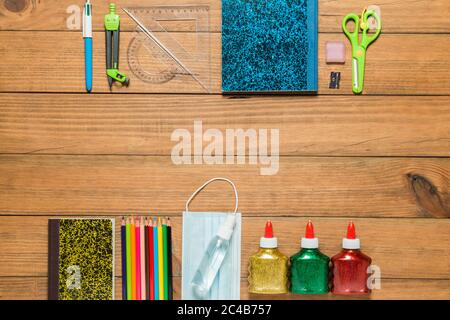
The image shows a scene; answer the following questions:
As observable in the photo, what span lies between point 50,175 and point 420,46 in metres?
0.66

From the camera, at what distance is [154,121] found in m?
1.12

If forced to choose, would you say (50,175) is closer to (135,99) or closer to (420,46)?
(135,99)

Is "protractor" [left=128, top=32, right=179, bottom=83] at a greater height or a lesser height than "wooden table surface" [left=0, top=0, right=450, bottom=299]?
greater

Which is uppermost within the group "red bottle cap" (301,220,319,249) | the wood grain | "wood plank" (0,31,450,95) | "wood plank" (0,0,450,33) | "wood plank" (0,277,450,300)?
"wood plank" (0,0,450,33)

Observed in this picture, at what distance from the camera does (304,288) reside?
3.55 feet

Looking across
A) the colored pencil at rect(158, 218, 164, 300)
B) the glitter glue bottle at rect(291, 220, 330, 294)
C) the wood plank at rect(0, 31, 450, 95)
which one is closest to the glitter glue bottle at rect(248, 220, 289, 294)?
the glitter glue bottle at rect(291, 220, 330, 294)

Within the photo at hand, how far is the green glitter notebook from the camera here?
1.11m

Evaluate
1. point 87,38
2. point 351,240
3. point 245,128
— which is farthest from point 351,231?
point 87,38

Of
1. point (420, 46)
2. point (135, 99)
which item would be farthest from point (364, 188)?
point (135, 99)

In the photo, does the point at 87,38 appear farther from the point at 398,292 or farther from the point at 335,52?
the point at 398,292

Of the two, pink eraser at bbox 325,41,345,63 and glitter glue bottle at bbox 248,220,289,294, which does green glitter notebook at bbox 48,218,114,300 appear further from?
pink eraser at bbox 325,41,345,63

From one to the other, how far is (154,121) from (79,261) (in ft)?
Result: 0.88

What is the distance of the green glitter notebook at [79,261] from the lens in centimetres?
111
